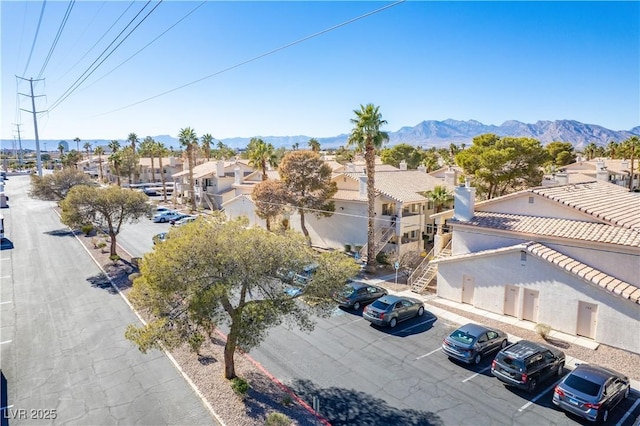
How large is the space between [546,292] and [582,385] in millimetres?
8342

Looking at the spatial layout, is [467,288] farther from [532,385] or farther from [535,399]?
[535,399]

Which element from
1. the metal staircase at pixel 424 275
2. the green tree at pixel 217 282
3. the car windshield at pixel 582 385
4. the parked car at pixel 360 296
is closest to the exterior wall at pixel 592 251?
the metal staircase at pixel 424 275

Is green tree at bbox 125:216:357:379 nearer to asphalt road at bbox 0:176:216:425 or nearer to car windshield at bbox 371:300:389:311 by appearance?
asphalt road at bbox 0:176:216:425

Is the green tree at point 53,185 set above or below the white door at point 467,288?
above

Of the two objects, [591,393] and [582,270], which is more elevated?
[582,270]

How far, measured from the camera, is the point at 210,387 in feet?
48.5

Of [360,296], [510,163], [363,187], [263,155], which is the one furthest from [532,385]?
[263,155]

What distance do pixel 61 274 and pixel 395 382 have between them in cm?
2770

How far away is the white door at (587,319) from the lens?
19.5 meters

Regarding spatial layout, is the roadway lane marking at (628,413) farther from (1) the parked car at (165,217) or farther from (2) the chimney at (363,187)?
(1) the parked car at (165,217)

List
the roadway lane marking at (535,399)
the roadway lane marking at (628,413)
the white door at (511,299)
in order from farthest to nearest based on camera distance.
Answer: the white door at (511,299)
the roadway lane marking at (535,399)
the roadway lane marking at (628,413)

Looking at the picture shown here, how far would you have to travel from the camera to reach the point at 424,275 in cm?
2859

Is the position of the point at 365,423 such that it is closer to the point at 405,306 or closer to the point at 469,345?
the point at 469,345

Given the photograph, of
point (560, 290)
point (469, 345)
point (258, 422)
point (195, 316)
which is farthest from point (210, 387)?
point (560, 290)
